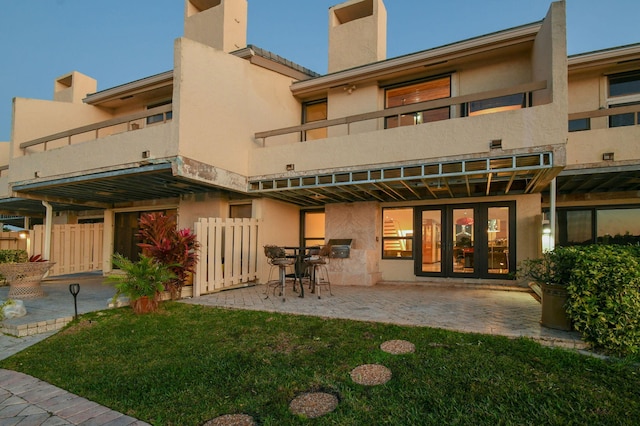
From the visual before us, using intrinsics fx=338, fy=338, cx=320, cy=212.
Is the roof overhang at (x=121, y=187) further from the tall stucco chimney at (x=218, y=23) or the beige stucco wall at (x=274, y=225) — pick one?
the tall stucco chimney at (x=218, y=23)

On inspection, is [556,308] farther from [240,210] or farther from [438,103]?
[240,210]

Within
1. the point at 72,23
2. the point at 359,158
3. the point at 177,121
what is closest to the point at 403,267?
the point at 359,158

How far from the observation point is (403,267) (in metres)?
10.9

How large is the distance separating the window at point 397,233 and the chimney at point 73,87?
583 inches

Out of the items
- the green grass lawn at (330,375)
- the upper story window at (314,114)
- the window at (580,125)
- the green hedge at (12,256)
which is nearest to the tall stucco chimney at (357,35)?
the upper story window at (314,114)

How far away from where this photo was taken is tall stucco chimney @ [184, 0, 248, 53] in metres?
11.9

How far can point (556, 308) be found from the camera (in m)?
4.87

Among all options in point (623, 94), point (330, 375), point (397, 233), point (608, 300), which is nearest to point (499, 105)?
point (623, 94)

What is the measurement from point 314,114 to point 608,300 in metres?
9.78

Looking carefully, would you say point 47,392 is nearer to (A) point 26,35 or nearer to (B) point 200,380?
(B) point 200,380

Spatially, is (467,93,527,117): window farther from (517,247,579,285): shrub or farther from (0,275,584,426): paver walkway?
(517,247,579,285): shrub

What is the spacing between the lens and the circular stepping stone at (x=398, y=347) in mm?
4215

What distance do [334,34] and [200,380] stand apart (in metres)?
12.1

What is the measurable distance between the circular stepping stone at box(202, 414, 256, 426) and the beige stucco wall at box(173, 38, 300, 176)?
604 cm
